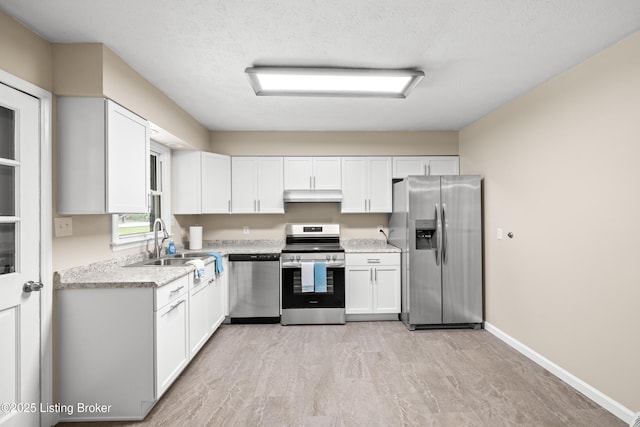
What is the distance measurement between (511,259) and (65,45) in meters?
4.23

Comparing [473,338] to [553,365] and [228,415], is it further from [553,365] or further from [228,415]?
[228,415]

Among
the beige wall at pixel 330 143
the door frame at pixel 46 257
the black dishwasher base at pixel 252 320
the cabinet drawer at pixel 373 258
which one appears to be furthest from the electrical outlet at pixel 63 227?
the cabinet drawer at pixel 373 258

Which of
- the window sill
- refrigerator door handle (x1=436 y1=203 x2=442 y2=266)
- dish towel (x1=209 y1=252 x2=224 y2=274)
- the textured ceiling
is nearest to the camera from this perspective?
the textured ceiling

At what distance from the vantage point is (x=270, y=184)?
14.4 ft

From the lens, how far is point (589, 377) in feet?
7.80

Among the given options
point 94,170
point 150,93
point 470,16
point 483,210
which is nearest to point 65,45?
point 150,93

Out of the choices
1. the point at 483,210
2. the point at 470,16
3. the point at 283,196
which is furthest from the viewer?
the point at 283,196

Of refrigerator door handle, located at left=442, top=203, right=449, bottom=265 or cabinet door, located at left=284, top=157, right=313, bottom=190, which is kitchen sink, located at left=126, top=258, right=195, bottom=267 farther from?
refrigerator door handle, located at left=442, top=203, right=449, bottom=265

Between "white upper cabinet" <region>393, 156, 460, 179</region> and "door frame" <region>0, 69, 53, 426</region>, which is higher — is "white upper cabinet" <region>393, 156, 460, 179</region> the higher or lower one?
the higher one

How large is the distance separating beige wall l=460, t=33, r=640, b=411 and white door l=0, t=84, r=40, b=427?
3.82m

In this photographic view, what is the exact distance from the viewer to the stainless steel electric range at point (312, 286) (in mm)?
3867

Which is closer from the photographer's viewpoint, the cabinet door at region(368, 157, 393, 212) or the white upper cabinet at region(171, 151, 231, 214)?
the white upper cabinet at region(171, 151, 231, 214)

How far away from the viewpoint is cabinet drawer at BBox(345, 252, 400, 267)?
4.01 m

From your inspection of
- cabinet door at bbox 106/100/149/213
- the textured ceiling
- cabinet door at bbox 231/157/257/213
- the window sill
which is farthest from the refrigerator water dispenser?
the window sill
